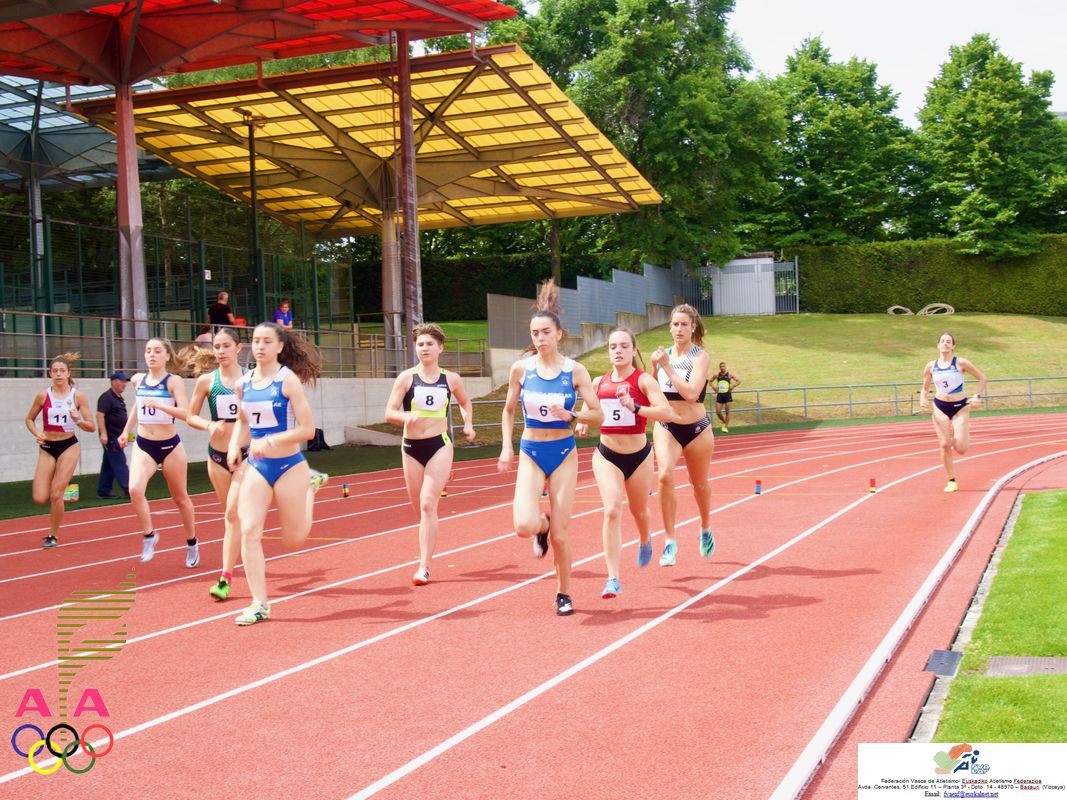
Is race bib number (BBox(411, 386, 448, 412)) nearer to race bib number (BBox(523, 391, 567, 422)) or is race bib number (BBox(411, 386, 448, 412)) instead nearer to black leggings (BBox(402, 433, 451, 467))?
black leggings (BBox(402, 433, 451, 467))

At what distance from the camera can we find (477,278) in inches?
2098

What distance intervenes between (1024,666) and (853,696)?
1150mm

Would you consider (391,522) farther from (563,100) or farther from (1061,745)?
(563,100)

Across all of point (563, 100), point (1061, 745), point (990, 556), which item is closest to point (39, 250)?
point (563, 100)

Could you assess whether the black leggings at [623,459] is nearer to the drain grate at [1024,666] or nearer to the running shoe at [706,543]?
the running shoe at [706,543]

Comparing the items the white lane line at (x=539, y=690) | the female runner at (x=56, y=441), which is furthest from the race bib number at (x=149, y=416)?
the white lane line at (x=539, y=690)

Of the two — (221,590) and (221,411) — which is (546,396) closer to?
(221,590)

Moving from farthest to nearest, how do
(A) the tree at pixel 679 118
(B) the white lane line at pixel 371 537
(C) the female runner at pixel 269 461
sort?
(A) the tree at pixel 679 118
(C) the female runner at pixel 269 461
(B) the white lane line at pixel 371 537

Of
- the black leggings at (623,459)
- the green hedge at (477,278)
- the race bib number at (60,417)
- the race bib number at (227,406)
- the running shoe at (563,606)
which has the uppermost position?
the green hedge at (477,278)

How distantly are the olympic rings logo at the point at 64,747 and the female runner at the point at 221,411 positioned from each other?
10.1ft

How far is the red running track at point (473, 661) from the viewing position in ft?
15.7

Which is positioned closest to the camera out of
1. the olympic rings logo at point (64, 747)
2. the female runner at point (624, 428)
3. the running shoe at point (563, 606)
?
the olympic rings logo at point (64, 747)

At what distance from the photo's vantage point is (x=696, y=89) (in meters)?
47.2

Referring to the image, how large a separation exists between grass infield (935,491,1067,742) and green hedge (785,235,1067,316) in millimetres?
45190
